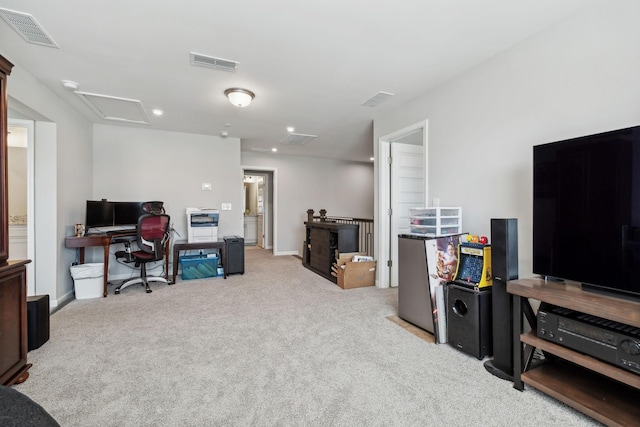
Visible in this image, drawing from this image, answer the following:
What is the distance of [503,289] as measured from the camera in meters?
1.96

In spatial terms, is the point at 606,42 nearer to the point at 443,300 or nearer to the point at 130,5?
the point at 443,300

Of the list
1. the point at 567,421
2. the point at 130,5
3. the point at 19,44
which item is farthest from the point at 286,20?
the point at 567,421

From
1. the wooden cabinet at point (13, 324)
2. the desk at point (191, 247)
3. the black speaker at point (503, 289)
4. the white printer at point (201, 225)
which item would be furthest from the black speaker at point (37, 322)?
the black speaker at point (503, 289)

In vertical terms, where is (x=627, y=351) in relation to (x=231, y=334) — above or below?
above

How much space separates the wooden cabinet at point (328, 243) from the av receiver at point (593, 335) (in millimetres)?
2923

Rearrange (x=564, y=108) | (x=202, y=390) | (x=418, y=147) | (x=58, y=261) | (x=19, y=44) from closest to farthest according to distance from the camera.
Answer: (x=202, y=390) < (x=564, y=108) < (x=19, y=44) < (x=58, y=261) < (x=418, y=147)

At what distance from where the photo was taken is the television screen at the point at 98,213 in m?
4.02

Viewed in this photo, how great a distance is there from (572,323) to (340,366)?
142 cm

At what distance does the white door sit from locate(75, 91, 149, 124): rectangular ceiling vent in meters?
3.44

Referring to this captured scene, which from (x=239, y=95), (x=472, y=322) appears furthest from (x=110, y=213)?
(x=472, y=322)

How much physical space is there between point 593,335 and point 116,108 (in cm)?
511

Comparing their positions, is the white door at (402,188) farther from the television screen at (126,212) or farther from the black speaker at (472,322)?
the television screen at (126,212)

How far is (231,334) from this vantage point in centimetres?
261

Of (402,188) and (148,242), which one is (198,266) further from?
(402,188)
